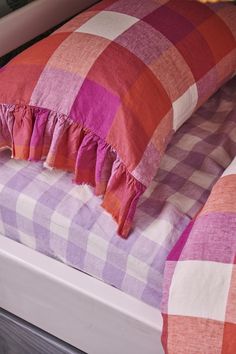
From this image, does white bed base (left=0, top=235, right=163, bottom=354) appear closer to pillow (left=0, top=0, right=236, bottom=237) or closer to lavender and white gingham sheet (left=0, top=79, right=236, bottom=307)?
lavender and white gingham sheet (left=0, top=79, right=236, bottom=307)

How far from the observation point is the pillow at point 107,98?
3.01ft

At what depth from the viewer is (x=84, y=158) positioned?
945 mm

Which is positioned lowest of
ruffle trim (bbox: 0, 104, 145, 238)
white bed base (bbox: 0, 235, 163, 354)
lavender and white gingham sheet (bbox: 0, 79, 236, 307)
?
white bed base (bbox: 0, 235, 163, 354)

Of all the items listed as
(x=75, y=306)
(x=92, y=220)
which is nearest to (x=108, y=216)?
→ (x=92, y=220)

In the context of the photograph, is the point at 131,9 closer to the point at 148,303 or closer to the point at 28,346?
the point at 148,303

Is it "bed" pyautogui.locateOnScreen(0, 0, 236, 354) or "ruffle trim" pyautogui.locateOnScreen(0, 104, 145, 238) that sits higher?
"ruffle trim" pyautogui.locateOnScreen(0, 104, 145, 238)

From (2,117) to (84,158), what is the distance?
0.56ft

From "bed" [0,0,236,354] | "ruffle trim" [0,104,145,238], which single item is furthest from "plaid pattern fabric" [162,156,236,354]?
"ruffle trim" [0,104,145,238]

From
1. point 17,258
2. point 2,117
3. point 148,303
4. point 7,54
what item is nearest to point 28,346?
point 17,258

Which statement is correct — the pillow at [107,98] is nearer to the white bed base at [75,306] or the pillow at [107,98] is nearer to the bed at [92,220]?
the bed at [92,220]

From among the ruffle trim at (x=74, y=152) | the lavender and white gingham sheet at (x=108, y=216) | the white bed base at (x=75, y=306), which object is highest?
the ruffle trim at (x=74, y=152)

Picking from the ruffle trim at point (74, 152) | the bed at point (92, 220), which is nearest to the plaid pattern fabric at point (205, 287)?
the bed at point (92, 220)

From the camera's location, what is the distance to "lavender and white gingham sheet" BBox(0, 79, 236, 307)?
898 millimetres

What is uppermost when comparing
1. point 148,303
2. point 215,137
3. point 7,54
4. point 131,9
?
point 131,9
